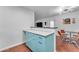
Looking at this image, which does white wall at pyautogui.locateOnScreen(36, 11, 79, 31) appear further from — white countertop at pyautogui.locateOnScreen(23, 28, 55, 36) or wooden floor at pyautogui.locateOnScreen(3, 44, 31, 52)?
wooden floor at pyautogui.locateOnScreen(3, 44, 31, 52)

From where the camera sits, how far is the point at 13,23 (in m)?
1.48

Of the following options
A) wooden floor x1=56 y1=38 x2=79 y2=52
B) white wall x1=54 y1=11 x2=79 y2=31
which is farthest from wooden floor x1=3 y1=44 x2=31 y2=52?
white wall x1=54 y1=11 x2=79 y2=31

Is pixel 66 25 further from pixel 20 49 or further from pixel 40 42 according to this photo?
pixel 20 49

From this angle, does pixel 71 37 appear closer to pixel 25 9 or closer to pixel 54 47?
pixel 54 47

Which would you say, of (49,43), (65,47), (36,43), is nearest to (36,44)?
(36,43)

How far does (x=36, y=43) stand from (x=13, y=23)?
47 centimetres

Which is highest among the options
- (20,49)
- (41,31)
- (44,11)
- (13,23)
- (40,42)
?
(44,11)

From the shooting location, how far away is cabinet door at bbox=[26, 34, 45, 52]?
4.81 ft

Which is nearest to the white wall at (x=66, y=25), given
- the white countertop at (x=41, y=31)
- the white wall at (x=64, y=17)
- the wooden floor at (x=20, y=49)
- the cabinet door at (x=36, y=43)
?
the white wall at (x=64, y=17)

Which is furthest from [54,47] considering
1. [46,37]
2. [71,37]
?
[71,37]

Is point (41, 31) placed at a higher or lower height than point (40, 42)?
higher

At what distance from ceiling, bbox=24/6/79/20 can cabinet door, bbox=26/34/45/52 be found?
318 millimetres

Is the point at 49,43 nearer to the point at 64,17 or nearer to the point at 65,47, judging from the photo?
the point at 65,47
